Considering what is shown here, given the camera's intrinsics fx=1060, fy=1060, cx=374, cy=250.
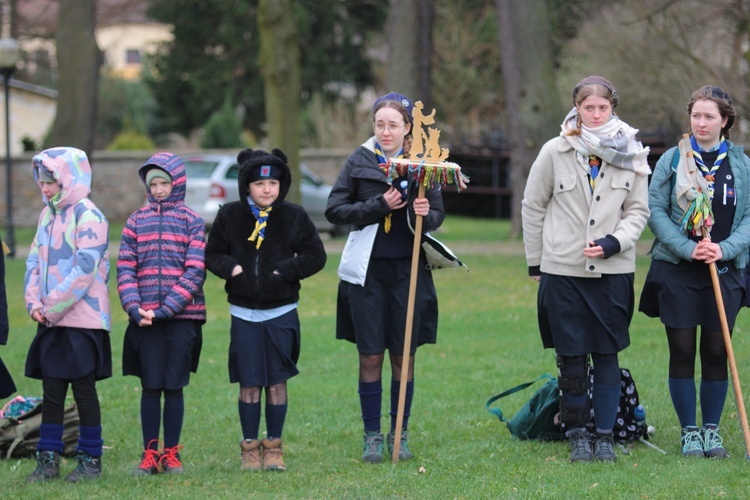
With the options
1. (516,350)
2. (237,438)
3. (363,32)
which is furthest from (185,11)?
(237,438)

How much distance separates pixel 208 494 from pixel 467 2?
1062 inches

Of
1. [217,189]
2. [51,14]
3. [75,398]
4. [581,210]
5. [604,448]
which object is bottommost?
[604,448]

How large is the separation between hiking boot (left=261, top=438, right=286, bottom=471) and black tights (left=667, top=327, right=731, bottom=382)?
2247 millimetres

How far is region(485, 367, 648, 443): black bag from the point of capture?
6.18m

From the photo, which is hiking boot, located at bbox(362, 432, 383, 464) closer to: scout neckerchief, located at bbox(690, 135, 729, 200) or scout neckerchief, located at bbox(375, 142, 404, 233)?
scout neckerchief, located at bbox(375, 142, 404, 233)

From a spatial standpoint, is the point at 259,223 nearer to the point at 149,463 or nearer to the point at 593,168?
the point at 149,463

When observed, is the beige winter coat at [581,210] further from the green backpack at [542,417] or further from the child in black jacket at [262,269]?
the child in black jacket at [262,269]

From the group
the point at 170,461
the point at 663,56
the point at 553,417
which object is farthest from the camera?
the point at 663,56

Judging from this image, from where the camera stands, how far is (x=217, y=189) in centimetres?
2152

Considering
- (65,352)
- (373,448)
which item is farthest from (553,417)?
(65,352)

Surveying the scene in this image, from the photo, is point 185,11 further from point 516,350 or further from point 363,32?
point 516,350

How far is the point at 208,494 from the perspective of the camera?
5398mm

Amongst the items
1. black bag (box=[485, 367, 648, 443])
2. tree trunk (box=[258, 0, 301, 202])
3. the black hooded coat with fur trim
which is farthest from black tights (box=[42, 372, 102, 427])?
tree trunk (box=[258, 0, 301, 202])

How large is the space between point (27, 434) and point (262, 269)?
1.97 metres
